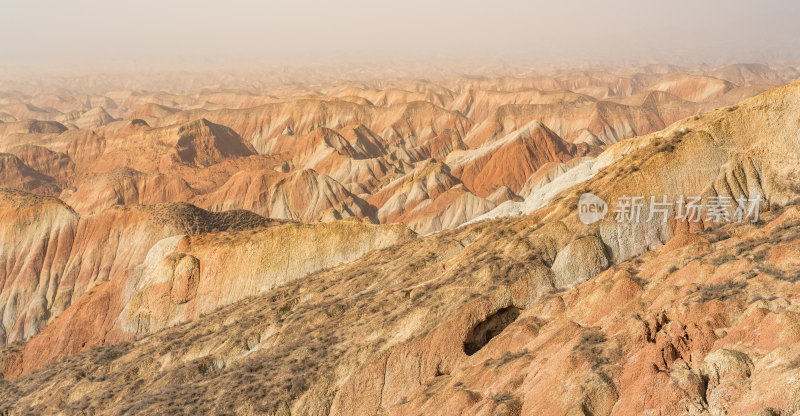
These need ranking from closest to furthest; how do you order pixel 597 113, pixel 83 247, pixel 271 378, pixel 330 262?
pixel 271 378 < pixel 330 262 < pixel 83 247 < pixel 597 113

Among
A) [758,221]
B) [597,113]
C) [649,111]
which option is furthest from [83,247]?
[649,111]

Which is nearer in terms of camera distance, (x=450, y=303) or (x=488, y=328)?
(x=488, y=328)

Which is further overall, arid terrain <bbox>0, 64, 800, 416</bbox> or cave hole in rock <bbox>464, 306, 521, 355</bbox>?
cave hole in rock <bbox>464, 306, 521, 355</bbox>

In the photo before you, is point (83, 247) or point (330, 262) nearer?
point (330, 262)

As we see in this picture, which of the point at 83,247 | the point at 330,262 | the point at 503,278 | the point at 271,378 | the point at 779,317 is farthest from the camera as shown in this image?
the point at 83,247

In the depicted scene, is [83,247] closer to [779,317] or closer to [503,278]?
[503,278]

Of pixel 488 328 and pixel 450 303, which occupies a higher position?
pixel 450 303

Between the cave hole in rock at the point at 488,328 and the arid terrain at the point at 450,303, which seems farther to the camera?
the cave hole in rock at the point at 488,328

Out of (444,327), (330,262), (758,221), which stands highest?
(758,221)
